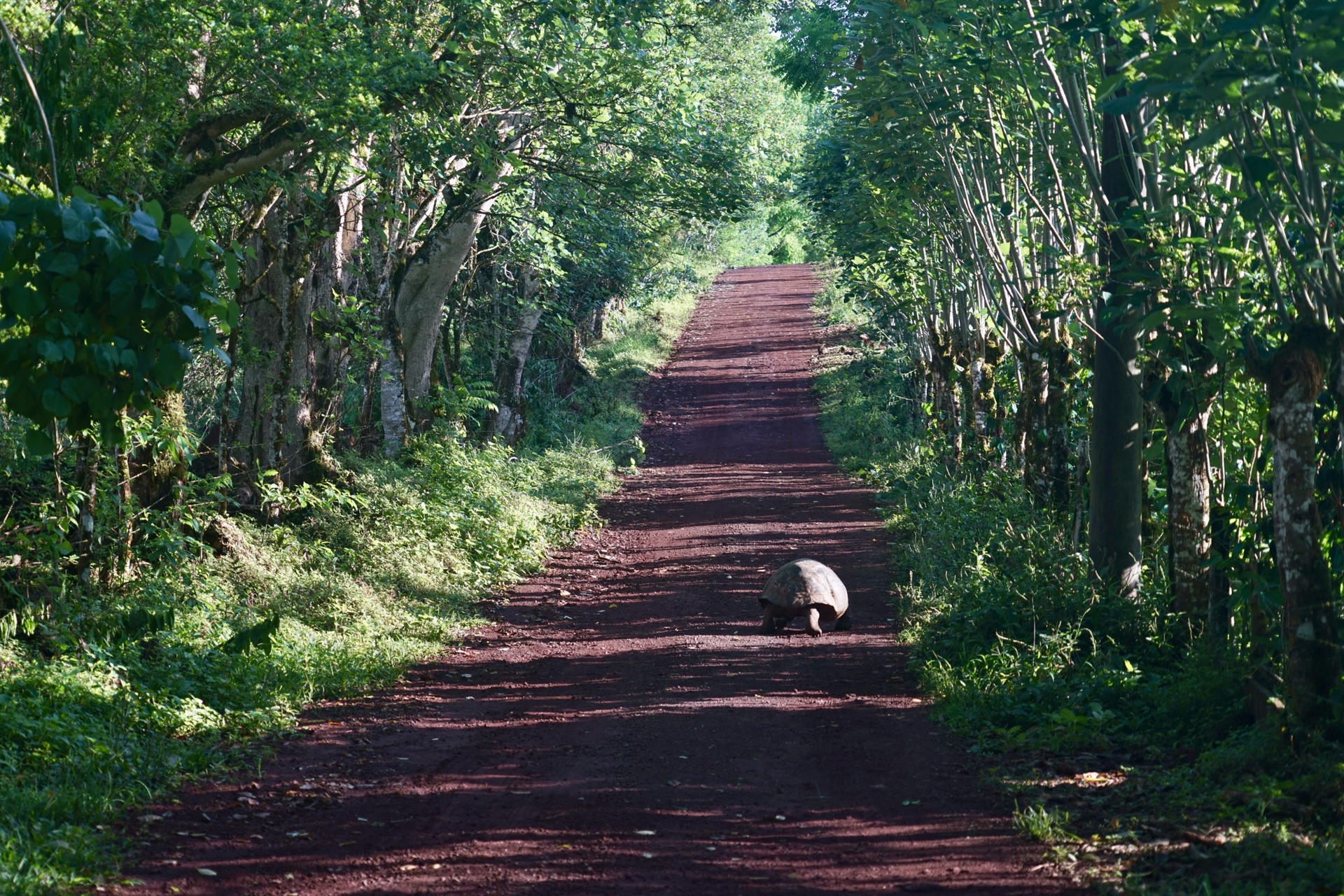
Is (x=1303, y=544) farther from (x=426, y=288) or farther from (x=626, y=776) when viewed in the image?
(x=426, y=288)

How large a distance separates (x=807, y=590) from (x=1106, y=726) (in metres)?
3.78

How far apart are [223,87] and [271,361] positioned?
12.5ft

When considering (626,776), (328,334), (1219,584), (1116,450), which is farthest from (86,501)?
(1219,584)

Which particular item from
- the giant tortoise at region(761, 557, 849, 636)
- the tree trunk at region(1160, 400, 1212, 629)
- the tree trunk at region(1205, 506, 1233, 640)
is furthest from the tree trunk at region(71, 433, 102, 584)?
the tree trunk at region(1205, 506, 1233, 640)

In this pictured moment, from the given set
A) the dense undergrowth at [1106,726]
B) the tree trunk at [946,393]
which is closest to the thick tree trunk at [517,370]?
the tree trunk at [946,393]

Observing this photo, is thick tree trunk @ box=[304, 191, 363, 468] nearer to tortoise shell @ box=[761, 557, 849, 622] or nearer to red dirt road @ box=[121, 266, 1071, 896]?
red dirt road @ box=[121, 266, 1071, 896]

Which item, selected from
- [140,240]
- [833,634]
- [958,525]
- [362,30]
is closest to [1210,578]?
[833,634]

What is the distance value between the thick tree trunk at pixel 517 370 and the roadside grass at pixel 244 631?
10.6 feet

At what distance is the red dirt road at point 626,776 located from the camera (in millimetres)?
5328

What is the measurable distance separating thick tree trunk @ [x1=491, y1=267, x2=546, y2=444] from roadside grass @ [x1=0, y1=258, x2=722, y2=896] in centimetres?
324

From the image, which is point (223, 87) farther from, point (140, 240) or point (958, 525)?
point (958, 525)

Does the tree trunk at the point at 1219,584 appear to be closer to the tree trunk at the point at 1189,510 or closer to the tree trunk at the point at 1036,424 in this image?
the tree trunk at the point at 1189,510

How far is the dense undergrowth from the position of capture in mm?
5211

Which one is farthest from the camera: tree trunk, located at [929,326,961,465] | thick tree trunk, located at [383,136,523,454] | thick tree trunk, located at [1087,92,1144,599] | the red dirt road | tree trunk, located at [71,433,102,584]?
tree trunk, located at [929,326,961,465]
